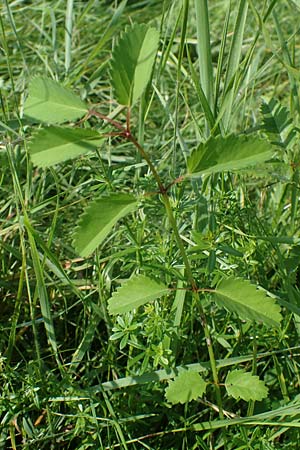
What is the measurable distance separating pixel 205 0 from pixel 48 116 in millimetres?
430

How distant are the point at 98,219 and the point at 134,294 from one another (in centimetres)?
16

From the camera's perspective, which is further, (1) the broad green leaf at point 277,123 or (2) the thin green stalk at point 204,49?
(1) the broad green leaf at point 277,123

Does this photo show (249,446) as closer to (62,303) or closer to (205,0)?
(62,303)

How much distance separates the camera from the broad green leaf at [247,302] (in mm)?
912

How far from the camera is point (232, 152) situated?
851mm

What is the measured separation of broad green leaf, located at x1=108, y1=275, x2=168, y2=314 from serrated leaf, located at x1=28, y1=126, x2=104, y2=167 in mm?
223

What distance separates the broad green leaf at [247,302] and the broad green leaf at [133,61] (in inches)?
11.6

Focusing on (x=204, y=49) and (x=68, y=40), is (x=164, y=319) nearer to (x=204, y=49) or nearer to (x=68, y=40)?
(x=204, y=49)

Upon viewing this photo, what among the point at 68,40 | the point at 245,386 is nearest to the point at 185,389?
the point at 245,386

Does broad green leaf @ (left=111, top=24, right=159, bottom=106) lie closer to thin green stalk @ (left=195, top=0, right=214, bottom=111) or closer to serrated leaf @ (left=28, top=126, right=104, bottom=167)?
serrated leaf @ (left=28, top=126, right=104, bottom=167)

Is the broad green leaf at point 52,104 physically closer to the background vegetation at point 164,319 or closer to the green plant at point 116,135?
the green plant at point 116,135

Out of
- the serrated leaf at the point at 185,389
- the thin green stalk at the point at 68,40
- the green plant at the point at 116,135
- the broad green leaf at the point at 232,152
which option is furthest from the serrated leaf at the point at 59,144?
the thin green stalk at the point at 68,40

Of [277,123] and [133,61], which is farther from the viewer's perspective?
[277,123]

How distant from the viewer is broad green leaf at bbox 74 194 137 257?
840 millimetres
